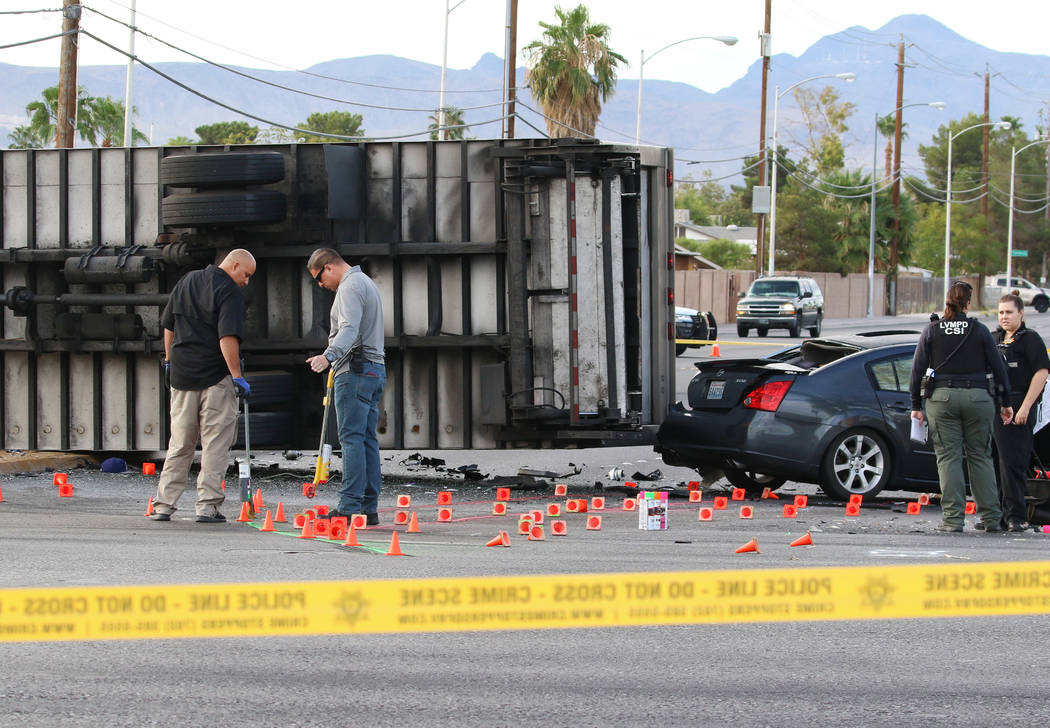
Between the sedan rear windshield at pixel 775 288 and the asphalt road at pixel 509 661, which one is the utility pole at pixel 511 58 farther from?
the asphalt road at pixel 509 661

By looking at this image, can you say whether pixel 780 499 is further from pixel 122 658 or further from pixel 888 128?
pixel 888 128

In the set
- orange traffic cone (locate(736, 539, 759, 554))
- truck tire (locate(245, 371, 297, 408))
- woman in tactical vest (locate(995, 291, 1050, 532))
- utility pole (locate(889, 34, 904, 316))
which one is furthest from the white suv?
orange traffic cone (locate(736, 539, 759, 554))

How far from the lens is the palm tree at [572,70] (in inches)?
1789

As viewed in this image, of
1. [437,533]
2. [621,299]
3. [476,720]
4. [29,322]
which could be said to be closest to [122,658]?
[476,720]

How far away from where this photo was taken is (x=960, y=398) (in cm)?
931

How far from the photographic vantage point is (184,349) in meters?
9.30

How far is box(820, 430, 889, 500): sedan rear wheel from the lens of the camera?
10.9 m

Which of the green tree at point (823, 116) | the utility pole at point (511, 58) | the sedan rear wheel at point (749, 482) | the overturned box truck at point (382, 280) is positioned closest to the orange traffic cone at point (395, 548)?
the overturned box truck at point (382, 280)

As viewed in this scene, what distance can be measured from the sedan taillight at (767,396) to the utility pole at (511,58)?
24979 mm

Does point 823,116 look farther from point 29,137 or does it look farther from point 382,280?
point 382,280

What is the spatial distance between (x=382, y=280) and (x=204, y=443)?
2.78m

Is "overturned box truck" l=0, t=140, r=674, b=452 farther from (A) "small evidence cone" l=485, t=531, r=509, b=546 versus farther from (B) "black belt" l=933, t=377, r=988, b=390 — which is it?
(A) "small evidence cone" l=485, t=531, r=509, b=546

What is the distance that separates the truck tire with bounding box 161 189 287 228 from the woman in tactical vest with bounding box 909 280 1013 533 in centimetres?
530

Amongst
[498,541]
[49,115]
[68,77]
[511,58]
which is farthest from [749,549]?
[49,115]
